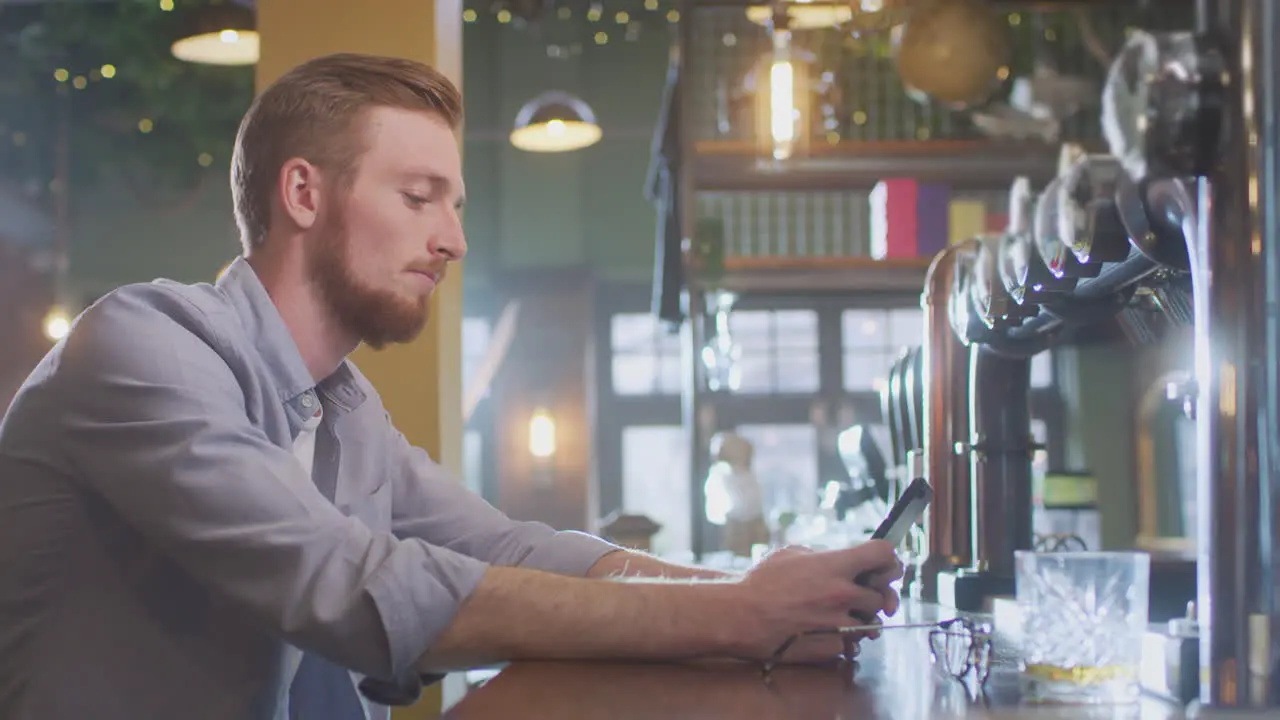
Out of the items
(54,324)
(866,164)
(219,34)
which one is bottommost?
(54,324)

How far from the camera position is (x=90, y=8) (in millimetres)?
8117

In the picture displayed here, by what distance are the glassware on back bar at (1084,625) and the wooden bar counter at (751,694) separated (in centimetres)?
3

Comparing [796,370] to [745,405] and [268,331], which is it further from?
[268,331]

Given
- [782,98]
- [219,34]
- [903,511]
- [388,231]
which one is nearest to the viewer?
[903,511]

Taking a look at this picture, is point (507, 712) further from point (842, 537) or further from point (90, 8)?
point (90, 8)

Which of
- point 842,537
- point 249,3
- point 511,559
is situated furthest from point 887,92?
point 511,559

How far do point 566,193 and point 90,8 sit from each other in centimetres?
342

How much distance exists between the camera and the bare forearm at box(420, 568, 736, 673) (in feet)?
3.65

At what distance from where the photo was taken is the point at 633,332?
34.1ft

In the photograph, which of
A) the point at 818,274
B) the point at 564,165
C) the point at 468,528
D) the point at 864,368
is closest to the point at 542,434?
the point at 564,165

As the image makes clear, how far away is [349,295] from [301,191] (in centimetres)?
13

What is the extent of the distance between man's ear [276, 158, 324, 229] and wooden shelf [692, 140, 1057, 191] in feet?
9.90

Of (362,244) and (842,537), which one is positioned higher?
(362,244)

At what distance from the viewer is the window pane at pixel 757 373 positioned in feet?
31.0
